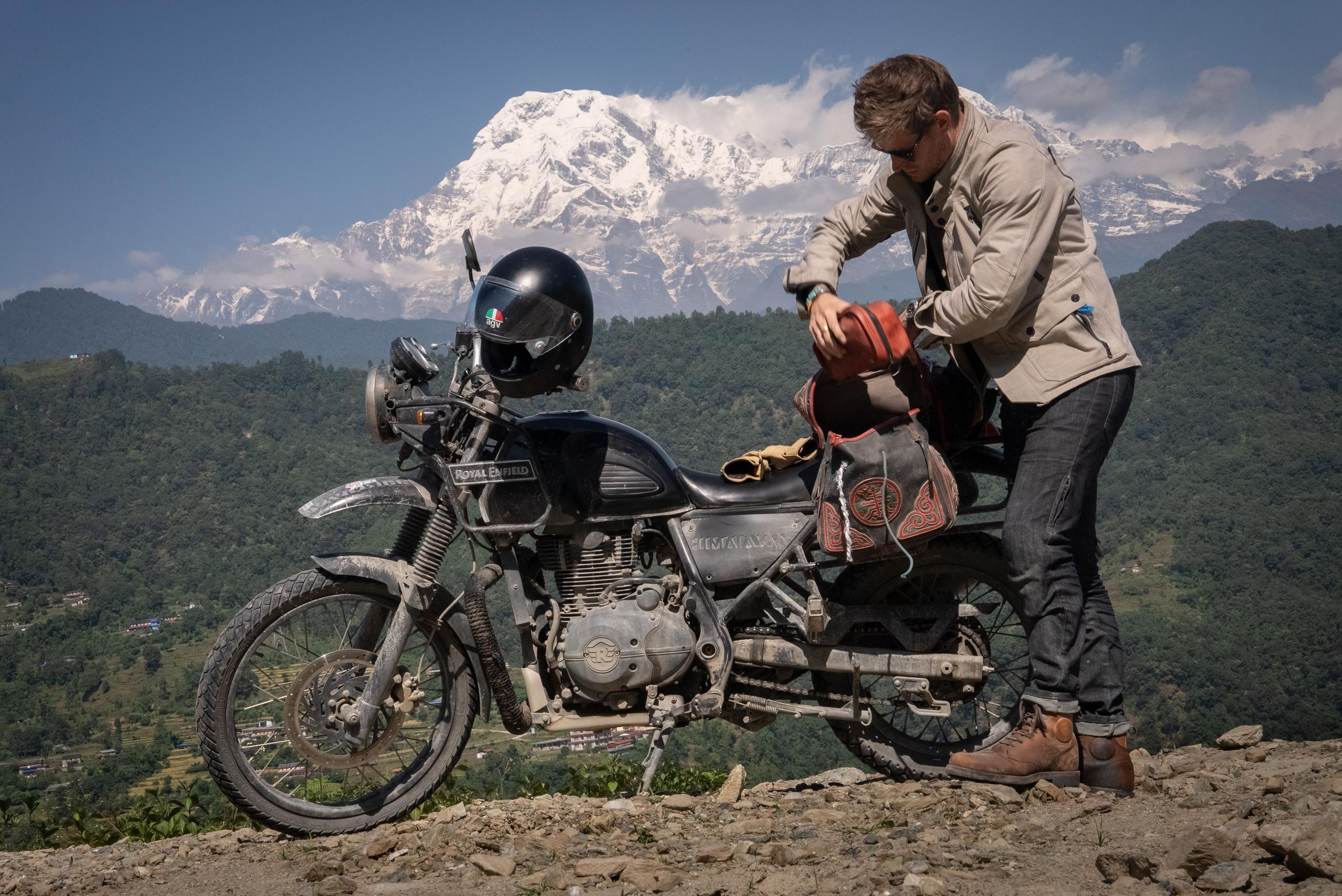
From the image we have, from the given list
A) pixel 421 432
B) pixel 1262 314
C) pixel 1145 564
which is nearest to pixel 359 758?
pixel 421 432

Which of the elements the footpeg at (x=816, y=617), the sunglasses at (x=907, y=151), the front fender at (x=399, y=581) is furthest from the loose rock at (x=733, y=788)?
the sunglasses at (x=907, y=151)

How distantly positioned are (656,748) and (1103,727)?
177 centimetres

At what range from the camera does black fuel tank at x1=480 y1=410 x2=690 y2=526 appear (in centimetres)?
430

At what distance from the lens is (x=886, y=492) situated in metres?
3.97

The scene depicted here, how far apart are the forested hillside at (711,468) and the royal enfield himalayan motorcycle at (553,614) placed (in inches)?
395

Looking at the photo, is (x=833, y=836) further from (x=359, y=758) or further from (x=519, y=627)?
(x=359, y=758)

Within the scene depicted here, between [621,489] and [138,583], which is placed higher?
[621,489]

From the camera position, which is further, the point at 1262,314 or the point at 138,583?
the point at 1262,314

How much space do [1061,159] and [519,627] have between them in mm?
2884

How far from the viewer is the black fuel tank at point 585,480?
14.1 ft

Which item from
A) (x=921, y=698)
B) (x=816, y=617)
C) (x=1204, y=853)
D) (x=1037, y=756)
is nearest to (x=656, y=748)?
(x=816, y=617)

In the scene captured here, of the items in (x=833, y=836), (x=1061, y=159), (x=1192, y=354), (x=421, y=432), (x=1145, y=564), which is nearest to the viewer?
(x=833, y=836)

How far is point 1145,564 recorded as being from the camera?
163 feet

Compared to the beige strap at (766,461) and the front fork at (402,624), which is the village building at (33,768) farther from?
the beige strap at (766,461)
